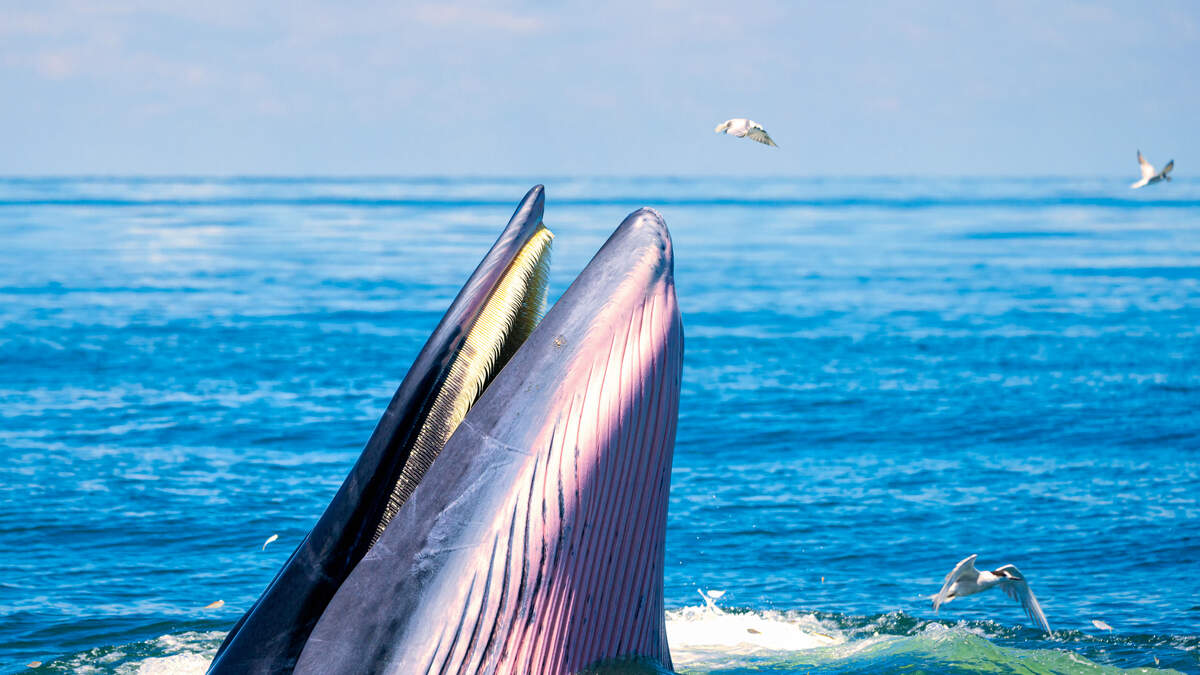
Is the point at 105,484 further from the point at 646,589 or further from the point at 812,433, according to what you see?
the point at 646,589

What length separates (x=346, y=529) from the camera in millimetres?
3697

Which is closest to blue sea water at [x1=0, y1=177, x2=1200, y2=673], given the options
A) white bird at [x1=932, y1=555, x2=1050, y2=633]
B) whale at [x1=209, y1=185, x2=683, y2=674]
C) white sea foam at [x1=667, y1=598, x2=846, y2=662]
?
white sea foam at [x1=667, y1=598, x2=846, y2=662]

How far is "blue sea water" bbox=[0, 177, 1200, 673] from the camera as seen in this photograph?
8383 mm

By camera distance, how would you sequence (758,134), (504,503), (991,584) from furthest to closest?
(758,134) → (991,584) → (504,503)

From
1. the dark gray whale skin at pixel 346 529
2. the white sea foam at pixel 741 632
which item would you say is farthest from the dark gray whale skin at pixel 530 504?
the white sea foam at pixel 741 632

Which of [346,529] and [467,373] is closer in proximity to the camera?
[346,529]

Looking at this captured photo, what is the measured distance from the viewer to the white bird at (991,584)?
611 cm

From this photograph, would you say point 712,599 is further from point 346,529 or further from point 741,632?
point 346,529

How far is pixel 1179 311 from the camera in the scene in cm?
2559

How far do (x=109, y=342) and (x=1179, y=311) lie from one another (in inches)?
785

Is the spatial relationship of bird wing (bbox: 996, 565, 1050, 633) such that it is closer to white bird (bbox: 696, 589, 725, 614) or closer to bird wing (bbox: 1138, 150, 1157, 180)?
white bird (bbox: 696, 589, 725, 614)

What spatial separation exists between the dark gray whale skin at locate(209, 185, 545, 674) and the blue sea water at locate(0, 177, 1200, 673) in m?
3.32

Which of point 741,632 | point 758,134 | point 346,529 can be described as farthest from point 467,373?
point 758,134

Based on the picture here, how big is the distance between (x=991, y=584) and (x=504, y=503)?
3.89 metres
